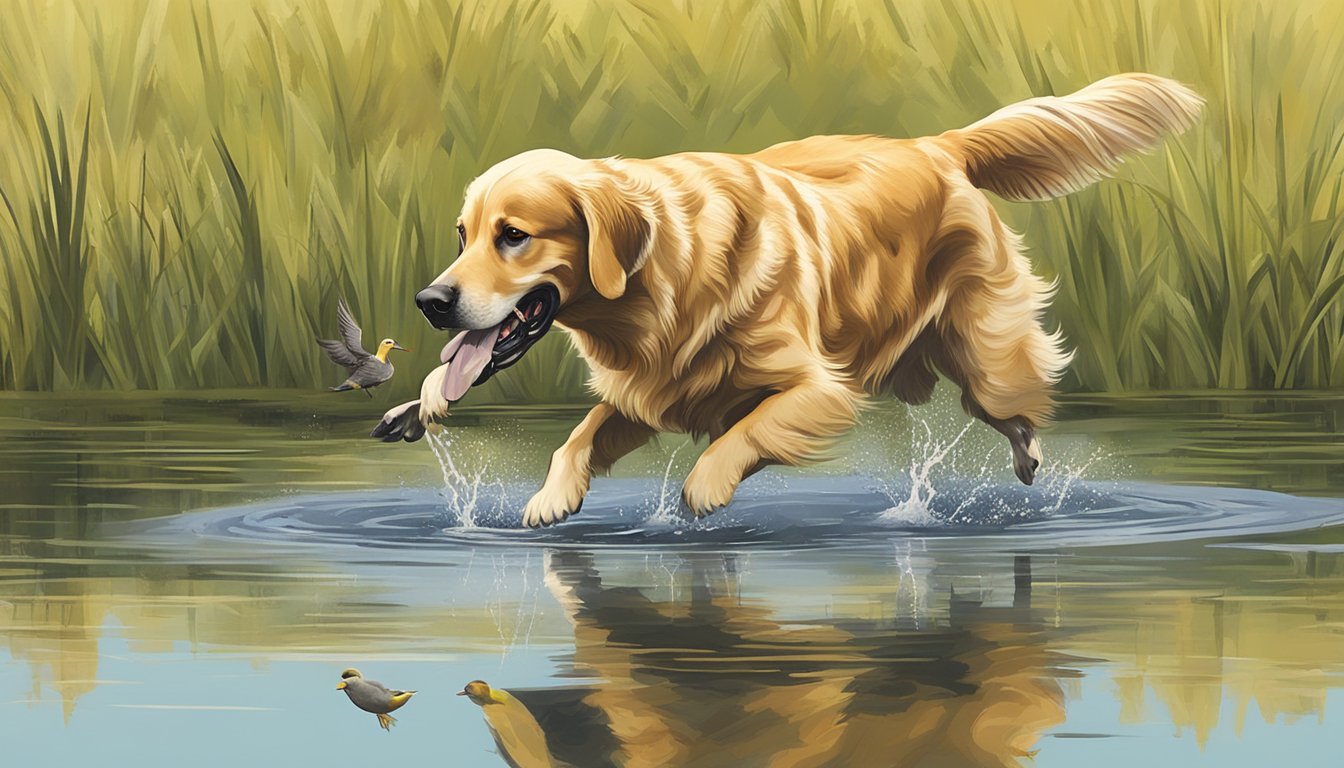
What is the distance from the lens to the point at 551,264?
618cm

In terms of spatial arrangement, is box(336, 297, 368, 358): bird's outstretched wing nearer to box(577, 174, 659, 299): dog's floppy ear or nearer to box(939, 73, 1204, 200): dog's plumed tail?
box(577, 174, 659, 299): dog's floppy ear

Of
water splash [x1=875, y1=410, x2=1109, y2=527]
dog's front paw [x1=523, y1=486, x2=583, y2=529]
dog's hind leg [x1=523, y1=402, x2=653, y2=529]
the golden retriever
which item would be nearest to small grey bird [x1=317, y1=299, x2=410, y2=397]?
the golden retriever

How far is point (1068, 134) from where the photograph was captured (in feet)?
24.9

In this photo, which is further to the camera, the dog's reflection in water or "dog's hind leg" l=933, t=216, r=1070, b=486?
"dog's hind leg" l=933, t=216, r=1070, b=486

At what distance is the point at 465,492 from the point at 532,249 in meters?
1.44

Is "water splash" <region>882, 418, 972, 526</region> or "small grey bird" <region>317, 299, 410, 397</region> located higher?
"small grey bird" <region>317, 299, 410, 397</region>

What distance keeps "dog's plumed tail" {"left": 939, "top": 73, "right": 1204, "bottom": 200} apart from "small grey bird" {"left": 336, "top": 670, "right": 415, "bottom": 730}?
14.0 ft

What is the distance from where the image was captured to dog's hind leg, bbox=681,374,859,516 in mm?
6195

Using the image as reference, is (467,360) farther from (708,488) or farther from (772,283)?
(772,283)

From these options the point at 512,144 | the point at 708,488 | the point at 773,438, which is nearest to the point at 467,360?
the point at 708,488

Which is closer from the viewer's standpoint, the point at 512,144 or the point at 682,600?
the point at 682,600

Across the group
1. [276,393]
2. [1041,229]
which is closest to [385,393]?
[276,393]

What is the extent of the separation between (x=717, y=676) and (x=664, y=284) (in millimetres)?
2623

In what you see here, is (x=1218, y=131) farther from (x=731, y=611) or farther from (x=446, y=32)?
(x=731, y=611)
